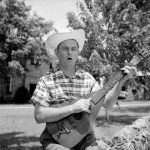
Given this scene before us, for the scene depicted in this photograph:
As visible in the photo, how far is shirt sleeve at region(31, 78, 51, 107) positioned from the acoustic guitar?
12 cm

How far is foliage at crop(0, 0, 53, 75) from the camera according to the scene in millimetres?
28828

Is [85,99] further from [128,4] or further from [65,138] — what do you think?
[128,4]

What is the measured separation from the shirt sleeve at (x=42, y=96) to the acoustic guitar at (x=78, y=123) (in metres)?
0.12

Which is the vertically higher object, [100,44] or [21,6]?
[21,6]

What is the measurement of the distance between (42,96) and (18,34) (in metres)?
28.2

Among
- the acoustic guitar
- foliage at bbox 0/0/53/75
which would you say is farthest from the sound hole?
foliage at bbox 0/0/53/75

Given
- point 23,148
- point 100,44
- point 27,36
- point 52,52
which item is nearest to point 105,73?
point 100,44

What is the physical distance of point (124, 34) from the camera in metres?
11.5

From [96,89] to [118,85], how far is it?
0.21 meters

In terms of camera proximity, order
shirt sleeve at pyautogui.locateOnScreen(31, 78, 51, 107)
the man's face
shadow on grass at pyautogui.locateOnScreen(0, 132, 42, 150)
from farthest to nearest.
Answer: shadow on grass at pyautogui.locateOnScreen(0, 132, 42, 150) < the man's face < shirt sleeve at pyautogui.locateOnScreen(31, 78, 51, 107)

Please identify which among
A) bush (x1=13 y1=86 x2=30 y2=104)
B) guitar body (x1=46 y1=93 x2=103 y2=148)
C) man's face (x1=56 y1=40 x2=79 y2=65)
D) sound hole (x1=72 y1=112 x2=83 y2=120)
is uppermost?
man's face (x1=56 y1=40 x2=79 y2=65)

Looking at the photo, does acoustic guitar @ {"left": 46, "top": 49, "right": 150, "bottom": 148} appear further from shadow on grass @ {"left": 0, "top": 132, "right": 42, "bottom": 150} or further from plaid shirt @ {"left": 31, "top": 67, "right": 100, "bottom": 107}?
shadow on grass @ {"left": 0, "top": 132, "right": 42, "bottom": 150}

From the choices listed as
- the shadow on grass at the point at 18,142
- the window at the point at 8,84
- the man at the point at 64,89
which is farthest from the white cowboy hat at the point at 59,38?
the window at the point at 8,84

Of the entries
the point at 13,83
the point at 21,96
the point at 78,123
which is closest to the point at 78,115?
the point at 78,123
